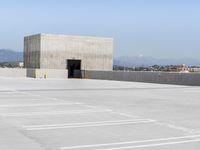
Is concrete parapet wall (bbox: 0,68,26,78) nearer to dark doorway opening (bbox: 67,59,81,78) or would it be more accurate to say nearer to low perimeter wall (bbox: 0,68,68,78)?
low perimeter wall (bbox: 0,68,68,78)

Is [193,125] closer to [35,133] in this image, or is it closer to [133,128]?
[133,128]

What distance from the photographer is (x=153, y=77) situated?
143ft

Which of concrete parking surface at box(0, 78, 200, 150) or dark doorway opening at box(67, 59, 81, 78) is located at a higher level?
dark doorway opening at box(67, 59, 81, 78)

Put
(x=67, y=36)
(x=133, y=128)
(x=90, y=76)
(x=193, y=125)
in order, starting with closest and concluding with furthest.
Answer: (x=133, y=128), (x=193, y=125), (x=90, y=76), (x=67, y=36)

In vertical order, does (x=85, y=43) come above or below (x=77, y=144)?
above

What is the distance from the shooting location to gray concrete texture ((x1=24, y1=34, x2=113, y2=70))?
63.2 meters

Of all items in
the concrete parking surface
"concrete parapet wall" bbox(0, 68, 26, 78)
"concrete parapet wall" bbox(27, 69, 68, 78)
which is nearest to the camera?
the concrete parking surface

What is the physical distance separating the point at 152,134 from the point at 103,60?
57122mm

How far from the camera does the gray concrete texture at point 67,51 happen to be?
207 ft

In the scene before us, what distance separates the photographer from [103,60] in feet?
220

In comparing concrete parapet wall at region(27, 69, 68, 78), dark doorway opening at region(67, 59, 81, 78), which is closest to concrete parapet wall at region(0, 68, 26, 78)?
concrete parapet wall at region(27, 69, 68, 78)

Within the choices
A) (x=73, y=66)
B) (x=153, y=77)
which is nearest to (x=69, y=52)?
(x=73, y=66)

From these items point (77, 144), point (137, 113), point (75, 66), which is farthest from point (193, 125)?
point (75, 66)

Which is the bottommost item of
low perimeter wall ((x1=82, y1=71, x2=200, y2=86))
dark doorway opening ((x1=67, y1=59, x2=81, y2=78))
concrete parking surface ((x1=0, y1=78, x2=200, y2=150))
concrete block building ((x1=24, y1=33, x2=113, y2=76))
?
concrete parking surface ((x1=0, y1=78, x2=200, y2=150))
